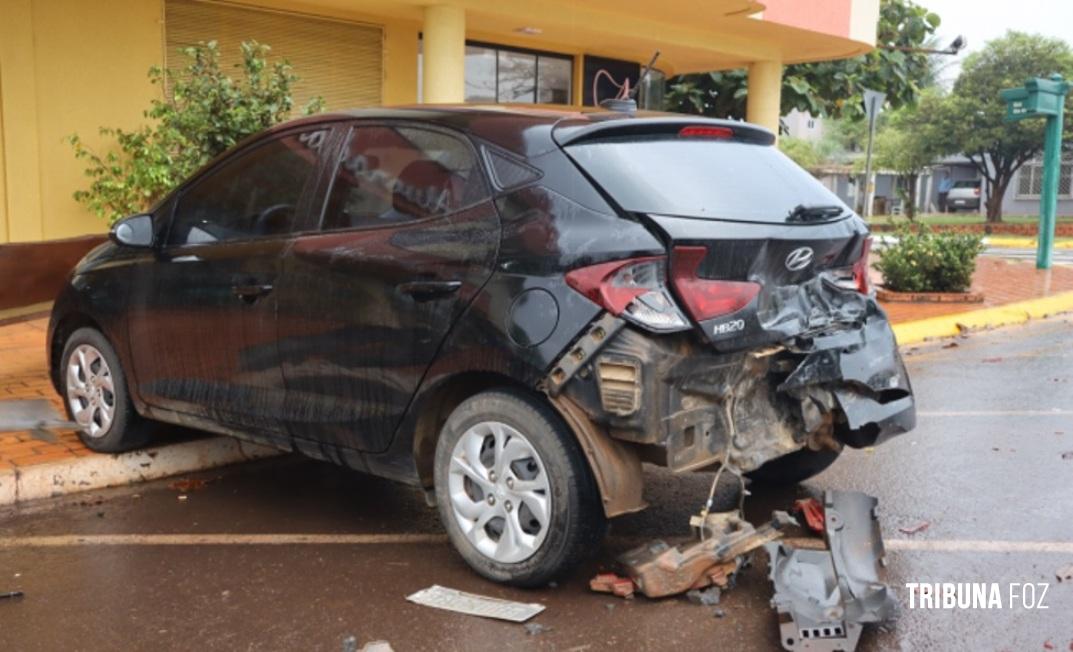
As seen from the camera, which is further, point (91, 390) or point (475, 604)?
point (91, 390)

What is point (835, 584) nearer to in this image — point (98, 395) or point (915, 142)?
point (98, 395)

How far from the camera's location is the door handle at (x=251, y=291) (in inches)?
190

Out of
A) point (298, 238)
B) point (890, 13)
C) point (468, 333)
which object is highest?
point (890, 13)

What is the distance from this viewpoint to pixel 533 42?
1392 centimetres

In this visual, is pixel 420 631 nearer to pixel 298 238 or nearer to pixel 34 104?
pixel 298 238

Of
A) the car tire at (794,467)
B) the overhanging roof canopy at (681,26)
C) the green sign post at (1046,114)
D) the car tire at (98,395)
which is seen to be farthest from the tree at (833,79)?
the car tire at (98,395)

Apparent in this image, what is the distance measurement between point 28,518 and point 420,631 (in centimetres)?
239

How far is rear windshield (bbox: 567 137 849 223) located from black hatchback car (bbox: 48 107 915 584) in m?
0.01

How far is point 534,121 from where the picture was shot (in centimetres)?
433

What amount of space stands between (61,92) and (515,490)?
756 centimetres

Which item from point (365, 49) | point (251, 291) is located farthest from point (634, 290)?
point (365, 49)

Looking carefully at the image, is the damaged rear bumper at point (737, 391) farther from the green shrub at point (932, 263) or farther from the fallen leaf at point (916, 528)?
the green shrub at point (932, 263)

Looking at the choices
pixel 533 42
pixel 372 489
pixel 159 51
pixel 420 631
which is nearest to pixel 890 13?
pixel 533 42

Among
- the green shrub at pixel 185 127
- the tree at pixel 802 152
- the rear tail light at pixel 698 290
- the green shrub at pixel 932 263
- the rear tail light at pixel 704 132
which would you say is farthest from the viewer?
the tree at pixel 802 152
